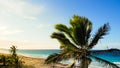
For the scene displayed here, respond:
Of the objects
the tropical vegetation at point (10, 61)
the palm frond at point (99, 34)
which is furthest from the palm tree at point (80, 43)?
the tropical vegetation at point (10, 61)

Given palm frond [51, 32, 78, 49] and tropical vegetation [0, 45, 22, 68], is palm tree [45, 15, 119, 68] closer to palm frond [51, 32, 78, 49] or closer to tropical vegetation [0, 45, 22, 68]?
palm frond [51, 32, 78, 49]

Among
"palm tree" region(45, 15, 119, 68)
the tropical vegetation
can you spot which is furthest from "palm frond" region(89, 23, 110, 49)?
the tropical vegetation

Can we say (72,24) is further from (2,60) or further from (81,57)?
(2,60)

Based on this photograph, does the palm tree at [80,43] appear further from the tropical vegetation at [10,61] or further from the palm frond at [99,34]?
the tropical vegetation at [10,61]

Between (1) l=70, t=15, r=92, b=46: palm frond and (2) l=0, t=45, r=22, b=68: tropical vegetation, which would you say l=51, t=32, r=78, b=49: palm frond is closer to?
(1) l=70, t=15, r=92, b=46: palm frond

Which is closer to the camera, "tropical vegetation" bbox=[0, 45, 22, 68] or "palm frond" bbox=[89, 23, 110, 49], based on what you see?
"palm frond" bbox=[89, 23, 110, 49]

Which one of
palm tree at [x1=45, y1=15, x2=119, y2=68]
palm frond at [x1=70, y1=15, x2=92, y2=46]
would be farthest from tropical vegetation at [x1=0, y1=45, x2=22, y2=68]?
palm frond at [x1=70, y1=15, x2=92, y2=46]

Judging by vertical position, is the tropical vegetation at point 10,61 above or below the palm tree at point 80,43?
below

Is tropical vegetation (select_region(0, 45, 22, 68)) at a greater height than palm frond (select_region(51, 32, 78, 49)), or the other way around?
palm frond (select_region(51, 32, 78, 49))

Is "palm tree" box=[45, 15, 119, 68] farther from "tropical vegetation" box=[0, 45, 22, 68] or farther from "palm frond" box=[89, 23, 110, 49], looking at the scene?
"tropical vegetation" box=[0, 45, 22, 68]

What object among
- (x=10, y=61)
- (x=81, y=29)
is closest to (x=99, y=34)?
(x=81, y=29)

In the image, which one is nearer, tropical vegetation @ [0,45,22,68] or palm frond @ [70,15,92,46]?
palm frond @ [70,15,92,46]

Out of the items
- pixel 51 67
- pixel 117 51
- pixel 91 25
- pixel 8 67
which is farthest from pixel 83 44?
pixel 51 67

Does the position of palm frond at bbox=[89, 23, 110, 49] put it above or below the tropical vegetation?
above
